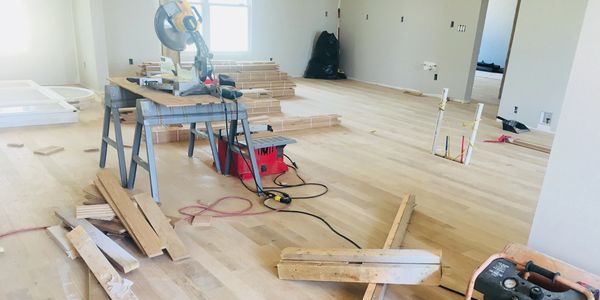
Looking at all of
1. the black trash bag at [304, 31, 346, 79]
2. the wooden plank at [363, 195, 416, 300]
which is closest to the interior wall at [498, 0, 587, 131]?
the wooden plank at [363, 195, 416, 300]

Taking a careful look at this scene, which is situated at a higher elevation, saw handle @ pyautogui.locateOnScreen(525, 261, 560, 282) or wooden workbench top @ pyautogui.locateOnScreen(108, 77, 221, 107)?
wooden workbench top @ pyautogui.locateOnScreen(108, 77, 221, 107)

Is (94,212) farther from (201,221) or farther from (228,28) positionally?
(228,28)

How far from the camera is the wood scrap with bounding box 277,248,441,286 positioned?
6.73 feet

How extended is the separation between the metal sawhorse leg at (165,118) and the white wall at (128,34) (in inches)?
186

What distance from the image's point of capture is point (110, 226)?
263 centimetres

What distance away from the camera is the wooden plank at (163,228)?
2438 mm

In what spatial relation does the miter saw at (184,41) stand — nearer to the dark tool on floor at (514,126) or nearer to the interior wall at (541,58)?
the dark tool on floor at (514,126)

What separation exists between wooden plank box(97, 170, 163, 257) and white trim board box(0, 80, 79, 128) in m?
2.58

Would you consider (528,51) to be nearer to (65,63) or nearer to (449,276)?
(449,276)

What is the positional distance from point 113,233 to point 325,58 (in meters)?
8.04

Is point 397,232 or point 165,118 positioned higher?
point 165,118

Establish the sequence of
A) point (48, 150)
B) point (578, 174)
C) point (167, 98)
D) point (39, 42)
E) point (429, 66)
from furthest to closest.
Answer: point (429, 66), point (39, 42), point (48, 150), point (167, 98), point (578, 174)

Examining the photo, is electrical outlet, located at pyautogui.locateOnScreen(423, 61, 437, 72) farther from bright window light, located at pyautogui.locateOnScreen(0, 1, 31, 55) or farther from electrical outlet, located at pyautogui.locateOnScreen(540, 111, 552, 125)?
bright window light, located at pyautogui.locateOnScreen(0, 1, 31, 55)

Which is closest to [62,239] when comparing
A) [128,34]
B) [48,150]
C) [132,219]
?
[132,219]
